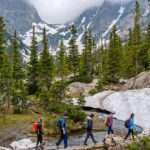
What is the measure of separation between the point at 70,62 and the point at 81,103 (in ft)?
186

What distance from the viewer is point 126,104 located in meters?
69.2

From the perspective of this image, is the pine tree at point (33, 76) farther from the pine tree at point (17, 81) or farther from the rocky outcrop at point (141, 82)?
the rocky outcrop at point (141, 82)

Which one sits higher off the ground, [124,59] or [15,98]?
[124,59]

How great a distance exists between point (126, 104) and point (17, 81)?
93.4 feet

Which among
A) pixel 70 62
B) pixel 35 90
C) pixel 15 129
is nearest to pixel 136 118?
pixel 15 129

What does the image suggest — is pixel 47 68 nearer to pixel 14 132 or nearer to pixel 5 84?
pixel 5 84

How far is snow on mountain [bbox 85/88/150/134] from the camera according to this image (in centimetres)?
6123

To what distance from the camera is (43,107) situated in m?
69.0

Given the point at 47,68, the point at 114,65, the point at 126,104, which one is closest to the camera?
the point at 126,104

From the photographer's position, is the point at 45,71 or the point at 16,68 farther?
the point at 45,71

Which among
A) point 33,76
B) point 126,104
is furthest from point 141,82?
point 126,104

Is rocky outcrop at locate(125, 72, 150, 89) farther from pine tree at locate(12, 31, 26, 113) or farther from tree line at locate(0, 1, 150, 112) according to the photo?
pine tree at locate(12, 31, 26, 113)

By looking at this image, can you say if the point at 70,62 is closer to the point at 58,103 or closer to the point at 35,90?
the point at 35,90

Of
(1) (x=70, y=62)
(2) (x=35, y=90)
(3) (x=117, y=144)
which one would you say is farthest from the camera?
(1) (x=70, y=62)
